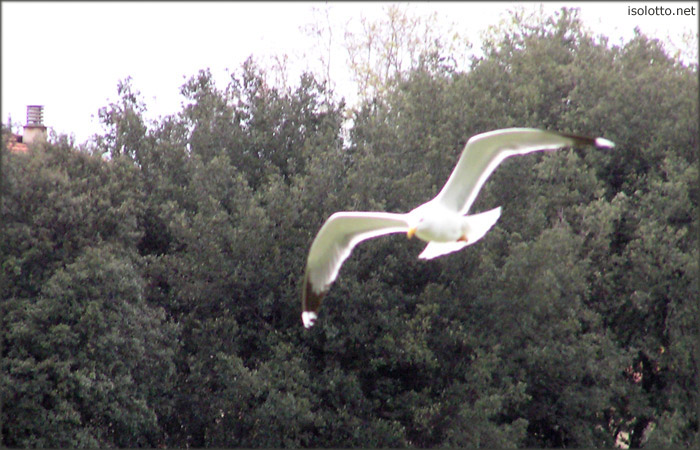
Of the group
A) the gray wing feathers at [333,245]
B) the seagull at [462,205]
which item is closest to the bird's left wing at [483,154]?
the seagull at [462,205]

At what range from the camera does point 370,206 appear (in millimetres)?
13781

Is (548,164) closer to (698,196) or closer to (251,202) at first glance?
(698,196)

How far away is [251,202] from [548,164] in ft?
14.4

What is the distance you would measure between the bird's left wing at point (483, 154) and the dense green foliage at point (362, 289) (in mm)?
5518

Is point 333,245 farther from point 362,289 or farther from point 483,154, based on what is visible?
point 362,289

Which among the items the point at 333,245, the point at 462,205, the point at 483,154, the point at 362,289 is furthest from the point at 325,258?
the point at 362,289

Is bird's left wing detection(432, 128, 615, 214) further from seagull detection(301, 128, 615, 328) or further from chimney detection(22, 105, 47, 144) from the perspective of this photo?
chimney detection(22, 105, 47, 144)

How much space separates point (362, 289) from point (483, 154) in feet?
20.4

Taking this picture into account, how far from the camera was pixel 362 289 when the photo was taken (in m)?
13.6

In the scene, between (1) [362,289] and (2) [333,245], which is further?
(1) [362,289]

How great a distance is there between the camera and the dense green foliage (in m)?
13.0

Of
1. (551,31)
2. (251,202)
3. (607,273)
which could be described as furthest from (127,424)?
(551,31)

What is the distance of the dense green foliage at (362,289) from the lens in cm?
1298

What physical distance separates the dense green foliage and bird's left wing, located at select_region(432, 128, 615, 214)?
5.52m
